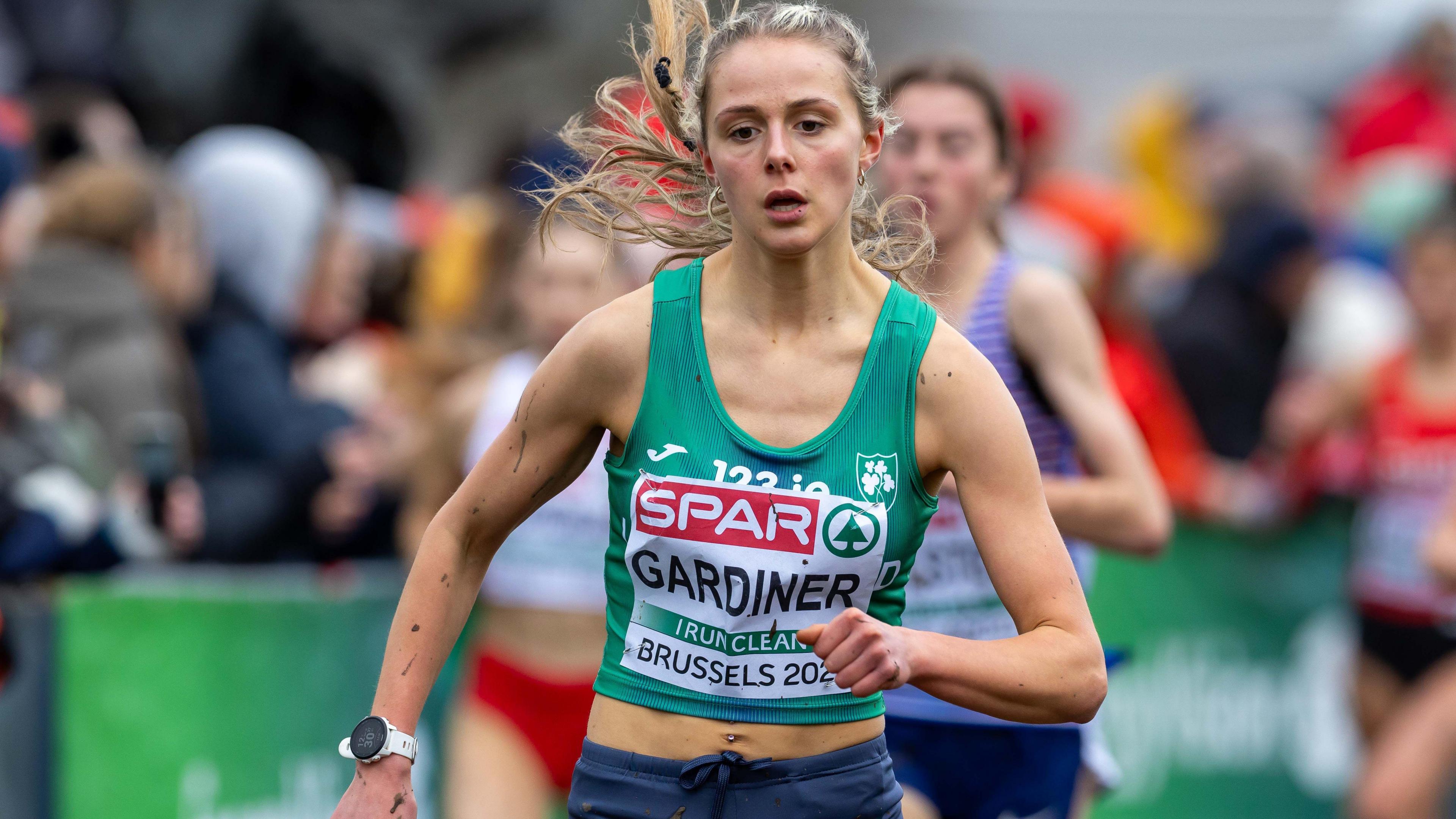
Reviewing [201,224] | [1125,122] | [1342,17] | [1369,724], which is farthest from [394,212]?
[1342,17]

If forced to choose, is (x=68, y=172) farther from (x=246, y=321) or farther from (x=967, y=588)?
(x=967, y=588)

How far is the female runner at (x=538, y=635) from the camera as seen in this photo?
5691 mm

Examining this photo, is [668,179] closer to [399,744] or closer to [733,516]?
[733,516]

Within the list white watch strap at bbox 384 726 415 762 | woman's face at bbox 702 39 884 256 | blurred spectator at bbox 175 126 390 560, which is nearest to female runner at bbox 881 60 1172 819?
woman's face at bbox 702 39 884 256

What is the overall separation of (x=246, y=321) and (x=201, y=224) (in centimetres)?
62

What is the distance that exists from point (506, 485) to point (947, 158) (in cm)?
200

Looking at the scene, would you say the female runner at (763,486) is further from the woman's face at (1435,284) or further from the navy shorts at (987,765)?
the woman's face at (1435,284)

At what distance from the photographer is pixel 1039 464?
170 inches

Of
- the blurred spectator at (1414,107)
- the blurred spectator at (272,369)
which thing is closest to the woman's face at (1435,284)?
the blurred spectator at (272,369)

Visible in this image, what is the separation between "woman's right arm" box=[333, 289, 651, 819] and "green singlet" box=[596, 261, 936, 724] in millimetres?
62

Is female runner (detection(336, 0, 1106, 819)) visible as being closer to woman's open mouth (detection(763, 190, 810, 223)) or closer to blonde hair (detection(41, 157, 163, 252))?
woman's open mouth (detection(763, 190, 810, 223))

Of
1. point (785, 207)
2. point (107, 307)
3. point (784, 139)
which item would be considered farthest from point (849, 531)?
point (107, 307)

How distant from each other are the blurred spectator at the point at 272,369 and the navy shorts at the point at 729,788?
3146 mm

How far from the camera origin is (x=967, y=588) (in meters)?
4.45
